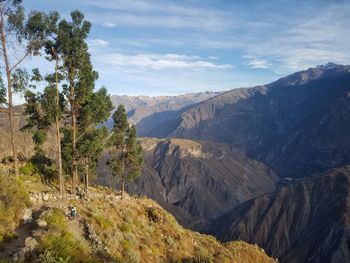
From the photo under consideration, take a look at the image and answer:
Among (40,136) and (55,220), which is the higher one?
(40,136)

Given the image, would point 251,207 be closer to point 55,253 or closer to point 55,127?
point 55,127

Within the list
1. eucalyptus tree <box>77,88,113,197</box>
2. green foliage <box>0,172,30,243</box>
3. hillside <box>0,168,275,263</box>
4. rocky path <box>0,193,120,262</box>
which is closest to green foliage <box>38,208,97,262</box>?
hillside <box>0,168,275,263</box>

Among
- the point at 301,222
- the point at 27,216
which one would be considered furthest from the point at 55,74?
the point at 301,222

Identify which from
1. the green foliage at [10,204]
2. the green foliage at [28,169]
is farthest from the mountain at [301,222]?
the green foliage at [10,204]

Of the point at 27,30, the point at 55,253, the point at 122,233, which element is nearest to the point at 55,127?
the point at 27,30

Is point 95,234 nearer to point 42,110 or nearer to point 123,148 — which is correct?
point 42,110

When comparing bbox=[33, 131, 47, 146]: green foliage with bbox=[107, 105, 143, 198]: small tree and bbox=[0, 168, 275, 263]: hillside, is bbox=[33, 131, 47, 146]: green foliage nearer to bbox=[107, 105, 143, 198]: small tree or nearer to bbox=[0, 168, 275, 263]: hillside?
bbox=[0, 168, 275, 263]: hillside

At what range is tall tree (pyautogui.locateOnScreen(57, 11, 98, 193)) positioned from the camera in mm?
29422

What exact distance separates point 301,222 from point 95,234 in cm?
15084

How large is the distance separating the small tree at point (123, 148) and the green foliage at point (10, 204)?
32405mm

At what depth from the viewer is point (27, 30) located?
26.8 m

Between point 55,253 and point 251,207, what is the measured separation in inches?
6426

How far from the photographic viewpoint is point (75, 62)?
99.1 feet

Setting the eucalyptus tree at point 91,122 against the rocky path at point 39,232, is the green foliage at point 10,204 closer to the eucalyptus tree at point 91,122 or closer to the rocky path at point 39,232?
the rocky path at point 39,232
